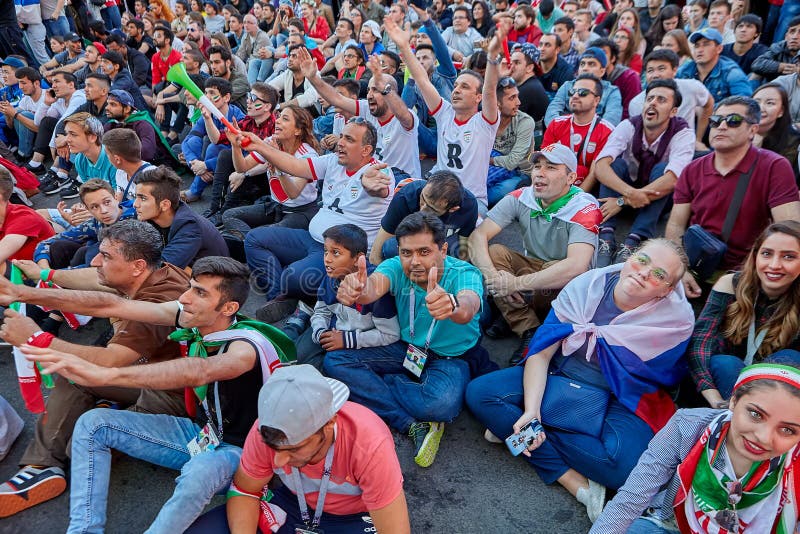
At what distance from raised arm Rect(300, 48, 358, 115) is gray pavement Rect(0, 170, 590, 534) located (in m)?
3.12

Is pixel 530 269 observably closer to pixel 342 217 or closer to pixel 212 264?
pixel 342 217

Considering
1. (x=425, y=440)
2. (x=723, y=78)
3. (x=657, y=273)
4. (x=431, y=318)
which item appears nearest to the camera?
(x=657, y=273)

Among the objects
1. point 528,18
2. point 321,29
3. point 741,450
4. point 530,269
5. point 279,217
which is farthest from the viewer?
point 321,29

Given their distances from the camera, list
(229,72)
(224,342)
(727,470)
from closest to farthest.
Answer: (727,470), (224,342), (229,72)

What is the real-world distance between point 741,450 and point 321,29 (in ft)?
33.6

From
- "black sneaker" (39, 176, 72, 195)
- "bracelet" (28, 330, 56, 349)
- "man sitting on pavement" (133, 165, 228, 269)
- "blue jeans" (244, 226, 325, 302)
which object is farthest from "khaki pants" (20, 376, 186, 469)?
"black sneaker" (39, 176, 72, 195)

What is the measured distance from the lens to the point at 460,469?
2.84m

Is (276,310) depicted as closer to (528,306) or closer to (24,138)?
(528,306)

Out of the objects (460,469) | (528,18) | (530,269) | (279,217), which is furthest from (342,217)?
(528,18)

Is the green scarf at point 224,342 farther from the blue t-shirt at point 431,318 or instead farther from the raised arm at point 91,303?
the blue t-shirt at point 431,318

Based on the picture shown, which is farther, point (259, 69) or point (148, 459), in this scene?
point (259, 69)

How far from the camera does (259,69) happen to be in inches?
360

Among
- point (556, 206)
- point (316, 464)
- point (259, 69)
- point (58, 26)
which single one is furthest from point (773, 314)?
point (58, 26)

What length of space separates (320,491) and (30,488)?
5.22 ft
